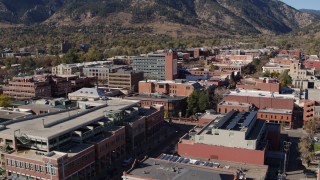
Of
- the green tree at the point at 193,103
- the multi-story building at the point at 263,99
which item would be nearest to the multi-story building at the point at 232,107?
the multi-story building at the point at 263,99

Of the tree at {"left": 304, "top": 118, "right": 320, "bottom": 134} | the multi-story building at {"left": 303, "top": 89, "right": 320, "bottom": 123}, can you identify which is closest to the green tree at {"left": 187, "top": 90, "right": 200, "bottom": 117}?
the multi-story building at {"left": 303, "top": 89, "right": 320, "bottom": 123}

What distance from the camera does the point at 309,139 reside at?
54.1 metres

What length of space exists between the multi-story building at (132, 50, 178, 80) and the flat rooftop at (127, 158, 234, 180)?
59.0m

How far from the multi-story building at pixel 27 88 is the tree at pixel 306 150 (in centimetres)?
5225

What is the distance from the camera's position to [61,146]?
136ft

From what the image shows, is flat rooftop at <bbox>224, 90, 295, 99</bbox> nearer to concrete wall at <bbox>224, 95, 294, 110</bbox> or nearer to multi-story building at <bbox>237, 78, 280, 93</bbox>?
concrete wall at <bbox>224, 95, 294, 110</bbox>

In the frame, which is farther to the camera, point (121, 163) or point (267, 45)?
point (267, 45)

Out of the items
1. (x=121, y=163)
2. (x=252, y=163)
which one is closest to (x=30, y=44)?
(x=121, y=163)

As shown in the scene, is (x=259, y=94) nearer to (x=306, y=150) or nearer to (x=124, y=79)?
(x=306, y=150)

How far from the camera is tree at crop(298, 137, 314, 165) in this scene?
47969 millimetres

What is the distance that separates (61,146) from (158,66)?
209ft

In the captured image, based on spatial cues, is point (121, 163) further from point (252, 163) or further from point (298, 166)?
point (298, 166)

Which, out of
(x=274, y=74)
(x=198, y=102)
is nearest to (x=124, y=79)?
(x=198, y=102)

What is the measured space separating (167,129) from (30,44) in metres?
130
